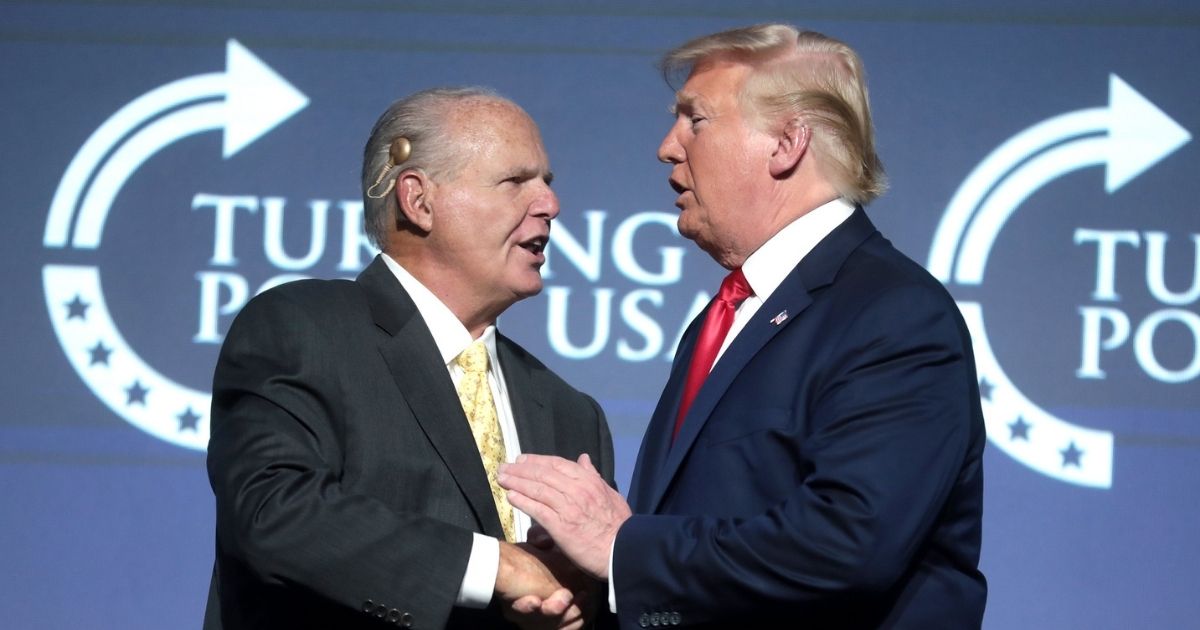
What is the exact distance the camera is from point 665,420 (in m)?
2.23

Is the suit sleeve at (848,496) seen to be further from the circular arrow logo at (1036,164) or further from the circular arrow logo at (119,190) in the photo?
the circular arrow logo at (119,190)

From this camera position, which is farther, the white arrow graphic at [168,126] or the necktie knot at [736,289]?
the white arrow graphic at [168,126]

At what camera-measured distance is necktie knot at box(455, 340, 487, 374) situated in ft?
8.14

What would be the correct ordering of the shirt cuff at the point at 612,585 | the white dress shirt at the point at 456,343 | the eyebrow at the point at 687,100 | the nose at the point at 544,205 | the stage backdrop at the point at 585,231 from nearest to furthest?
the shirt cuff at the point at 612,585 < the eyebrow at the point at 687,100 < the white dress shirt at the point at 456,343 < the nose at the point at 544,205 < the stage backdrop at the point at 585,231

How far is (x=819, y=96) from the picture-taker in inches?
86.7

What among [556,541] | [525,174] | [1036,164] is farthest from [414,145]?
[1036,164]

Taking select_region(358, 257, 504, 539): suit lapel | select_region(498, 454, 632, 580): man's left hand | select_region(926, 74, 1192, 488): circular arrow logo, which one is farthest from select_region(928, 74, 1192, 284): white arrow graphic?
select_region(498, 454, 632, 580): man's left hand

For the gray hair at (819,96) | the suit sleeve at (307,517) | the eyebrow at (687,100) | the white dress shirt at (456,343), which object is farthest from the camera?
the white dress shirt at (456,343)

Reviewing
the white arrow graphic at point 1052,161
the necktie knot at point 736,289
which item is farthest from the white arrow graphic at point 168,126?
the necktie knot at point 736,289

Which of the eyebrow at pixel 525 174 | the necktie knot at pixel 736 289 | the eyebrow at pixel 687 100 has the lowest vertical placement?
the necktie knot at pixel 736 289

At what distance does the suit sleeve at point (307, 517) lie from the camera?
82.7 inches

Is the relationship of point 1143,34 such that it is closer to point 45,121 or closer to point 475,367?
point 475,367

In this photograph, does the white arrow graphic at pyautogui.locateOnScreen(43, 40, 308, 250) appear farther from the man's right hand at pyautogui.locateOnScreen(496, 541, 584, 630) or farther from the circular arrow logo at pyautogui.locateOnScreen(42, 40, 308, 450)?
the man's right hand at pyautogui.locateOnScreen(496, 541, 584, 630)

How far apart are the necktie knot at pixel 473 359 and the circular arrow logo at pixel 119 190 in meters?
1.52
